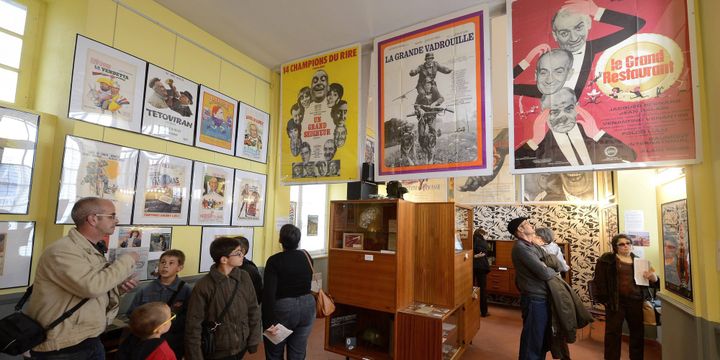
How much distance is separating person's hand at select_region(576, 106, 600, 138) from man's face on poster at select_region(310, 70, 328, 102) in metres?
2.73

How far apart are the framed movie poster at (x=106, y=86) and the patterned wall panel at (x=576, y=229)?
287 inches

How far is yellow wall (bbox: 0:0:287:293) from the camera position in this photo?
293 cm

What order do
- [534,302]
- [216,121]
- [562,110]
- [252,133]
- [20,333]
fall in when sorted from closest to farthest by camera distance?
[20,333]
[562,110]
[534,302]
[216,121]
[252,133]

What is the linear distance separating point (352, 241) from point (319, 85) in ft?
6.52

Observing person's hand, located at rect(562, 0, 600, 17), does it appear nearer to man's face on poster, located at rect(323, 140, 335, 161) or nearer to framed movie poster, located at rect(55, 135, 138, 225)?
man's face on poster, located at rect(323, 140, 335, 161)

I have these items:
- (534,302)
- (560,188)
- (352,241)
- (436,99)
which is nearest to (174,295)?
(352,241)

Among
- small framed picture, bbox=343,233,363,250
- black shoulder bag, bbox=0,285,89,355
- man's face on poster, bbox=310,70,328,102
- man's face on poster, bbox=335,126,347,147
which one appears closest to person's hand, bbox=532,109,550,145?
man's face on poster, bbox=335,126,347,147

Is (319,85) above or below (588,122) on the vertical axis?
above

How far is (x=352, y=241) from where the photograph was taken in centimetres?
418

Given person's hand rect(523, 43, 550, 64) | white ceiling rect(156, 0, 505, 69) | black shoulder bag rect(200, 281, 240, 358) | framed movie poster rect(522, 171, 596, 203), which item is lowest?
black shoulder bag rect(200, 281, 240, 358)

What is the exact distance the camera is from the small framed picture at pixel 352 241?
163 inches

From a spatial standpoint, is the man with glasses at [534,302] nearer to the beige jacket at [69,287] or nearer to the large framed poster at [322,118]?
the large framed poster at [322,118]

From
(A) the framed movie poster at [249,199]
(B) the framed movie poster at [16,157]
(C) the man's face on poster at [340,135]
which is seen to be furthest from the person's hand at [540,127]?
(B) the framed movie poster at [16,157]

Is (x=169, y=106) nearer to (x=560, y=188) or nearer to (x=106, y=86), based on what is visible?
(x=106, y=86)
